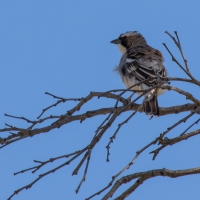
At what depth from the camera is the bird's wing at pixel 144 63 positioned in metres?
8.65

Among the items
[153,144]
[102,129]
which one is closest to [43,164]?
[102,129]

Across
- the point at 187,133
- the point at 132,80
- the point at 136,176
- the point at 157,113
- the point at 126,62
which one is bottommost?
the point at 136,176

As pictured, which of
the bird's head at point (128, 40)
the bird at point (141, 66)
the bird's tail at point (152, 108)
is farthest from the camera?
the bird's head at point (128, 40)

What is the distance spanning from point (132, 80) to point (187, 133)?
3.68 m

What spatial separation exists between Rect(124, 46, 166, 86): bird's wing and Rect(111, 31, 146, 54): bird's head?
1.14 metres

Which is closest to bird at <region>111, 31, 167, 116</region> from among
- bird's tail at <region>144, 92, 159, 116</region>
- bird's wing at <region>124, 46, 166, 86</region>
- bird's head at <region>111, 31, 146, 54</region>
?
bird's wing at <region>124, 46, 166, 86</region>

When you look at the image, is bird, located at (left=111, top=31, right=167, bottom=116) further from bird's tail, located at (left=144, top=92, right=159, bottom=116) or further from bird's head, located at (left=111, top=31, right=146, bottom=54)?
bird's head, located at (left=111, top=31, right=146, bottom=54)

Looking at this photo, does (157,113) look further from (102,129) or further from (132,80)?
(102,129)

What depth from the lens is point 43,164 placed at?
4.66 metres

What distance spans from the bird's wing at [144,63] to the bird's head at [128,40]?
3.73 feet

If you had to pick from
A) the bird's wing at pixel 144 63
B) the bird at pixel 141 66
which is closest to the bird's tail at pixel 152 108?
the bird at pixel 141 66

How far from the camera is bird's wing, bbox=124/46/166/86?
28.4 feet

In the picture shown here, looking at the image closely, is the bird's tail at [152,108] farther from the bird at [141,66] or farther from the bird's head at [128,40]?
the bird's head at [128,40]

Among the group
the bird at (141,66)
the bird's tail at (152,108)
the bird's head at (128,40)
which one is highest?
the bird's head at (128,40)
